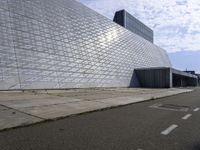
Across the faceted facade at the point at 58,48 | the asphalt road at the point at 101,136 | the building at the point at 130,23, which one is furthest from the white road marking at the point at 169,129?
the building at the point at 130,23

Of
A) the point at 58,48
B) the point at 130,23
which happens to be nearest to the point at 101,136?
the point at 58,48

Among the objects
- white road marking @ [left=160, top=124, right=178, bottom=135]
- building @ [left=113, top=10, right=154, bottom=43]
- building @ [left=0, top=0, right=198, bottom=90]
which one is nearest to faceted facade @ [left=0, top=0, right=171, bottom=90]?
building @ [left=0, top=0, right=198, bottom=90]

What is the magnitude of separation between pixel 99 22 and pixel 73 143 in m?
40.2

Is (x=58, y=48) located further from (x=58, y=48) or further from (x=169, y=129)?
(x=169, y=129)

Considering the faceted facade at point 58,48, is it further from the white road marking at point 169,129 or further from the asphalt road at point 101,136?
the white road marking at point 169,129

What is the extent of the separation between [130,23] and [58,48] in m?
74.1

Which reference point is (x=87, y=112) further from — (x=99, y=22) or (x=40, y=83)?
(x=99, y=22)

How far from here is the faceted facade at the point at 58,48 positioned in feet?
71.5

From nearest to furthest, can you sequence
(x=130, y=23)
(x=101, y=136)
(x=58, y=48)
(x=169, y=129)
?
(x=101, y=136) → (x=169, y=129) → (x=58, y=48) → (x=130, y=23)

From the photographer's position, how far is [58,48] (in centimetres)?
2823

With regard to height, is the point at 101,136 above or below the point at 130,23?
below

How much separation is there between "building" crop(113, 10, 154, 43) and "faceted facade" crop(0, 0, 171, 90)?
→ 1823 inches

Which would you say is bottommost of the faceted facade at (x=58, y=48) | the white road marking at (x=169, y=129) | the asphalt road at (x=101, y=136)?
the white road marking at (x=169, y=129)

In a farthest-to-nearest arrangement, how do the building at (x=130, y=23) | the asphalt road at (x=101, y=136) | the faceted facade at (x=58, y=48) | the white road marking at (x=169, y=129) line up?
the building at (x=130, y=23) → the faceted facade at (x=58, y=48) → the white road marking at (x=169, y=129) → the asphalt road at (x=101, y=136)
